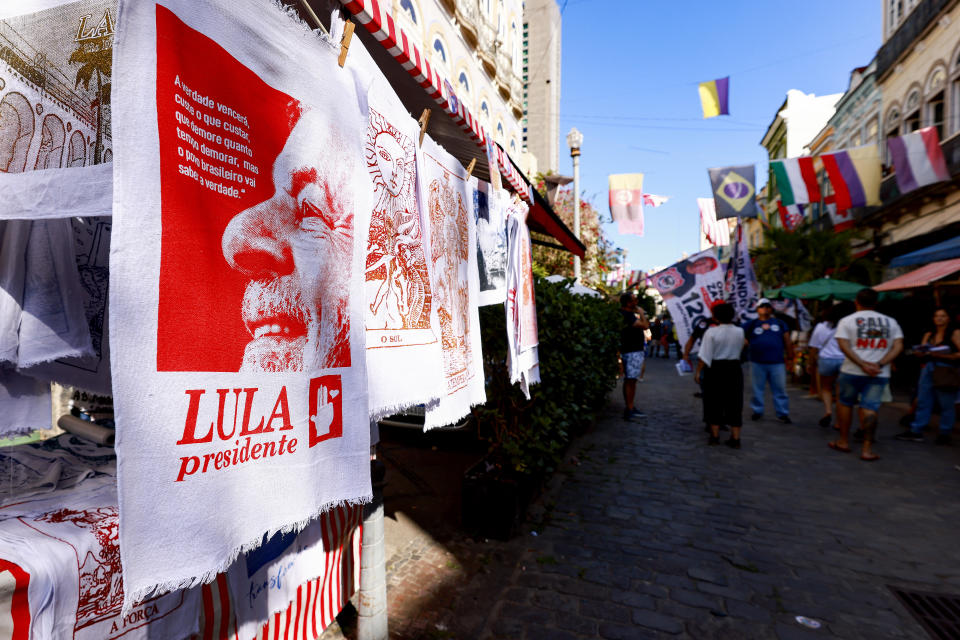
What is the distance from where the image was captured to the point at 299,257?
1.28 m

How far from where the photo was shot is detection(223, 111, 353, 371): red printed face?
3.76ft

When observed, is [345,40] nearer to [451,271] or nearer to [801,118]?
[451,271]

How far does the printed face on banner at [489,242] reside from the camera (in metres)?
2.85

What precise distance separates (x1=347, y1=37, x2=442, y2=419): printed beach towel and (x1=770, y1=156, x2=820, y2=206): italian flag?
47.1 ft

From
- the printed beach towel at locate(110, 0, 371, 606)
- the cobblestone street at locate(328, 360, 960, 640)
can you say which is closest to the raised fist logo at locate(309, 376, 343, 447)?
the printed beach towel at locate(110, 0, 371, 606)

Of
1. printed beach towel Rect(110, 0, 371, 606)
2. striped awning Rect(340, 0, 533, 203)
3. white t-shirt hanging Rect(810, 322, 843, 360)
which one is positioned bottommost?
white t-shirt hanging Rect(810, 322, 843, 360)

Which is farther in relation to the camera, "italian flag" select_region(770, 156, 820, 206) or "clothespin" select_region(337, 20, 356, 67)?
"italian flag" select_region(770, 156, 820, 206)

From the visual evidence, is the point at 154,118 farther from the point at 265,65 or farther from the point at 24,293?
the point at 24,293

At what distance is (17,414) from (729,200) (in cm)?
1493

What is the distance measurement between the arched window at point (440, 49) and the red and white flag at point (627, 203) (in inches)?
349

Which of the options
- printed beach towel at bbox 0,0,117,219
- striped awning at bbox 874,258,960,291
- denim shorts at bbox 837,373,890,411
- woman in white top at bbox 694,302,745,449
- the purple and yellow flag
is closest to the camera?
printed beach towel at bbox 0,0,117,219

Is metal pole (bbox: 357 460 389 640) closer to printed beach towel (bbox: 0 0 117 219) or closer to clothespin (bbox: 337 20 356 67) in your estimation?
printed beach towel (bbox: 0 0 117 219)

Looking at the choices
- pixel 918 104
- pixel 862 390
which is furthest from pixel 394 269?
pixel 918 104

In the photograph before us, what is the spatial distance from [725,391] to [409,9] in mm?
6847
